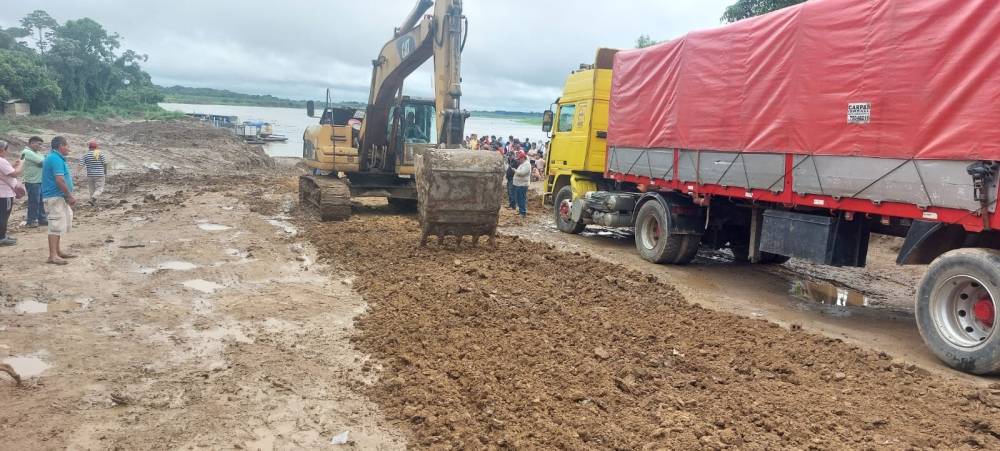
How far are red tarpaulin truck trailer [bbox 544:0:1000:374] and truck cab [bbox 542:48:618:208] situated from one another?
2.60 feet

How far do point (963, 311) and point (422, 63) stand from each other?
10.2 metres

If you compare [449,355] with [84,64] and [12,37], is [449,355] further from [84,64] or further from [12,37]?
[12,37]

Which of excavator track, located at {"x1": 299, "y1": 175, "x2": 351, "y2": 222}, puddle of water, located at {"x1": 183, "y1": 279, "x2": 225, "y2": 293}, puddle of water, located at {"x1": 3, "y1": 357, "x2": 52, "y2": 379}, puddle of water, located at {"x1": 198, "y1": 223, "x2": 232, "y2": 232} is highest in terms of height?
excavator track, located at {"x1": 299, "y1": 175, "x2": 351, "y2": 222}

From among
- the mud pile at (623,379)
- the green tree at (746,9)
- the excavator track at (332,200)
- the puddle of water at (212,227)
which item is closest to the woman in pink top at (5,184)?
the puddle of water at (212,227)

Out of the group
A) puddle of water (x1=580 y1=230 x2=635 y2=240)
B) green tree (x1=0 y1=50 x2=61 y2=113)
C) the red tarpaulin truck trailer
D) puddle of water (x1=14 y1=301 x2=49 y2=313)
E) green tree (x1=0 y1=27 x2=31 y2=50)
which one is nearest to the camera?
the red tarpaulin truck trailer

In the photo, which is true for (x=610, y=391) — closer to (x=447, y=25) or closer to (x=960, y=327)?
(x=960, y=327)

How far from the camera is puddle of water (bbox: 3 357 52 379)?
16.4ft

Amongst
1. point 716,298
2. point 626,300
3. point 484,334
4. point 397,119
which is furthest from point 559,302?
point 397,119

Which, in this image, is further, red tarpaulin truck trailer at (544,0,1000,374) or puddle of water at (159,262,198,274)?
puddle of water at (159,262,198,274)

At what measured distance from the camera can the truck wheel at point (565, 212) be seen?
1310 centimetres

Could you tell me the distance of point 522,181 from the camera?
1540 cm

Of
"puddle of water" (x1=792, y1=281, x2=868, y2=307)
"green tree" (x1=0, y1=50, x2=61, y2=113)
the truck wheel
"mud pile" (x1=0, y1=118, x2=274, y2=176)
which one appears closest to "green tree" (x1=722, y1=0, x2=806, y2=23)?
the truck wheel

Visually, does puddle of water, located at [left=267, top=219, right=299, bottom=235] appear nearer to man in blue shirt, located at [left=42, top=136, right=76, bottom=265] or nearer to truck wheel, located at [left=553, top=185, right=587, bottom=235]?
man in blue shirt, located at [left=42, top=136, right=76, bottom=265]

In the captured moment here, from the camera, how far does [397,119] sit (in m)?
14.3
